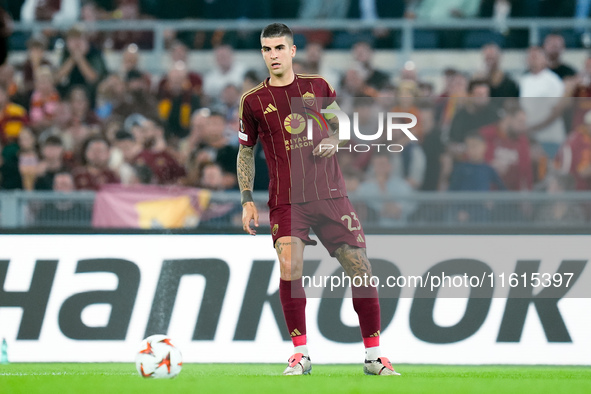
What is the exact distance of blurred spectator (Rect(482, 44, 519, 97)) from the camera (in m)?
11.8

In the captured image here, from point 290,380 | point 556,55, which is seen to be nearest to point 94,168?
point 290,380

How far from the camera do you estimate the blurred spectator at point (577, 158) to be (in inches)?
363

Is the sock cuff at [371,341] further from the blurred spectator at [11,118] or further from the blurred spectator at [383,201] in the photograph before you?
the blurred spectator at [11,118]

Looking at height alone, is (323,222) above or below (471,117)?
below

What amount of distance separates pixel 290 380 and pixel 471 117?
4159 mm

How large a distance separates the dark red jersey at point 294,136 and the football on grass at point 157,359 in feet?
4.10

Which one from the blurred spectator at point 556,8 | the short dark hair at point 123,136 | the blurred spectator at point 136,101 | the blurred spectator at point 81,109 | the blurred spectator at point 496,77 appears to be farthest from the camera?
the blurred spectator at point 556,8

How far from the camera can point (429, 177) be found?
939 cm

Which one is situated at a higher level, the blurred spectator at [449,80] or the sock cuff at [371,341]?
the blurred spectator at [449,80]

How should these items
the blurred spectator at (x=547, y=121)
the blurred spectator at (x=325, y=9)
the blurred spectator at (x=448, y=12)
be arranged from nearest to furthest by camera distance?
the blurred spectator at (x=547, y=121) → the blurred spectator at (x=448, y=12) → the blurred spectator at (x=325, y=9)

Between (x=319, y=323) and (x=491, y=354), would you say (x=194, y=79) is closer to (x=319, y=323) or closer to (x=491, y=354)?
(x=319, y=323)

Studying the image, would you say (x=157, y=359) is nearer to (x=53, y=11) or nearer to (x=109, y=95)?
(x=109, y=95)

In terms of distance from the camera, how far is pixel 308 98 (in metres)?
6.91

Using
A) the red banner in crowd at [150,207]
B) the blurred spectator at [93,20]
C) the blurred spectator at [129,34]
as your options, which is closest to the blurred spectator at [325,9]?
the blurred spectator at [129,34]
